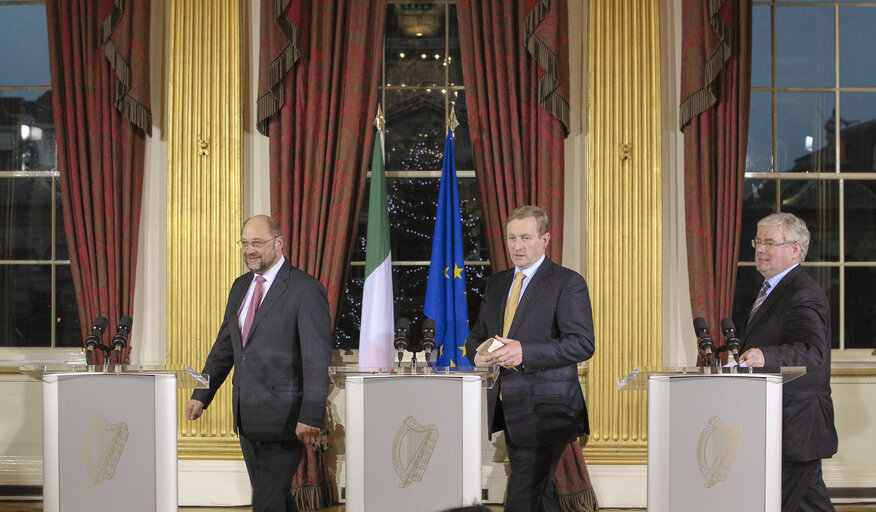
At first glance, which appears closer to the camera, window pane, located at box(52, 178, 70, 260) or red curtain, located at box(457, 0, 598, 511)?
red curtain, located at box(457, 0, 598, 511)

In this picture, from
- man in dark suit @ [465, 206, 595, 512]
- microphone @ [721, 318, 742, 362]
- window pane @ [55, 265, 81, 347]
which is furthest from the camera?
window pane @ [55, 265, 81, 347]

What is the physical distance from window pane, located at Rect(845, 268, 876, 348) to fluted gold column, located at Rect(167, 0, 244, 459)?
3.84m

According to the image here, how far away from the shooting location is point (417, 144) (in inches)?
209

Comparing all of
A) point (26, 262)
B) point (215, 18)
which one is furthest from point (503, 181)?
point (26, 262)

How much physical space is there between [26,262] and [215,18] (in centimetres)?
201

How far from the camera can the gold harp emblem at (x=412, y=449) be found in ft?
8.93

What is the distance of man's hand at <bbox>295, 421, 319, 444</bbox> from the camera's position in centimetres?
326

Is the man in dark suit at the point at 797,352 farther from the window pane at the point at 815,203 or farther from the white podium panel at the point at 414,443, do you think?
the window pane at the point at 815,203

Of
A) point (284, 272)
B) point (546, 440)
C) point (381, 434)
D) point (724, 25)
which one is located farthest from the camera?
point (724, 25)

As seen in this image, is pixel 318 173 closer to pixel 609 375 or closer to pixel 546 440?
pixel 609 375

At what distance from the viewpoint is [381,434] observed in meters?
2.76

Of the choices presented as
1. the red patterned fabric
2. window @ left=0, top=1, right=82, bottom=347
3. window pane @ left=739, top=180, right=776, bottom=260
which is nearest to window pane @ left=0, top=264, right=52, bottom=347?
window @ left=0, top=1, right=82, bottom=347

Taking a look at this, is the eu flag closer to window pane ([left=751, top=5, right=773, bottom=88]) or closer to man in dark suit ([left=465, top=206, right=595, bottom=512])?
man in dark suit ([left=465, top=206, right=595, bottom=512])

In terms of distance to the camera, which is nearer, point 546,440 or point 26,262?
point 546,440
